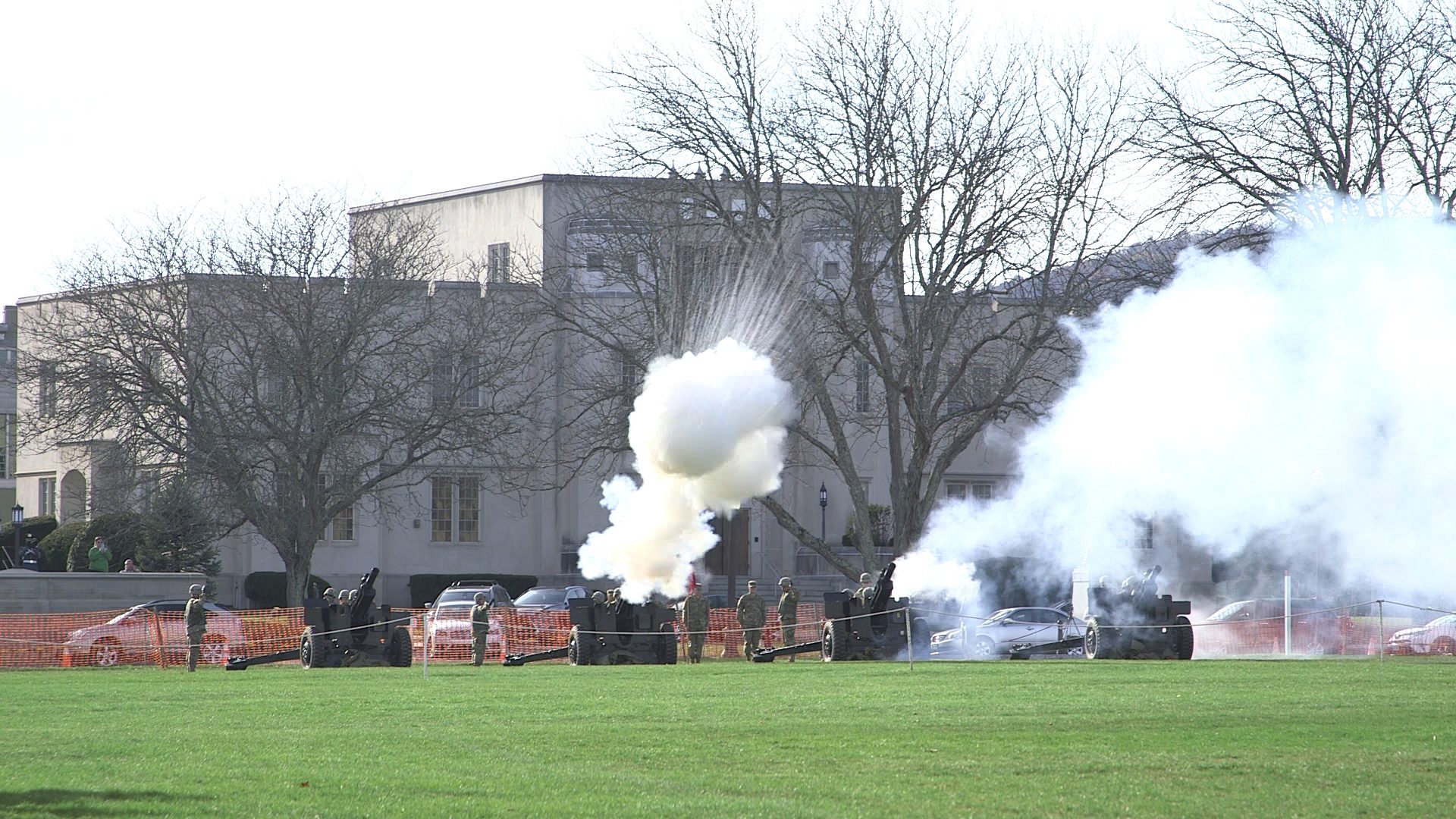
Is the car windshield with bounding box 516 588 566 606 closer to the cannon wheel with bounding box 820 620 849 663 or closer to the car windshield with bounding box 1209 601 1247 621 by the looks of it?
the cannon wheel with bounding box 820 620 849 663

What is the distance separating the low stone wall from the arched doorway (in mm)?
17426

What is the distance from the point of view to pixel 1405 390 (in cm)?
2664

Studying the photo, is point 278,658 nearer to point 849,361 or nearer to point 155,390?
point 155,390

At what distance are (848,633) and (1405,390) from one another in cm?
1078

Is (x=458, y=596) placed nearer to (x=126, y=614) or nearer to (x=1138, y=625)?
(x=126, y=614)

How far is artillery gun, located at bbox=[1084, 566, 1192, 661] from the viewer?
32031 mm

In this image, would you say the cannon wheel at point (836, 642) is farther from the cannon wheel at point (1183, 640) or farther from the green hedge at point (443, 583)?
the green hedge at point (443, 583)

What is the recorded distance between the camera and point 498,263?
5856 cm

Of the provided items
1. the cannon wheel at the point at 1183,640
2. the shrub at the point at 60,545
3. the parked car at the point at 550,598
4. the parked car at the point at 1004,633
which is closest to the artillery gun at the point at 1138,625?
the cannon wheel at the point at 1183,640

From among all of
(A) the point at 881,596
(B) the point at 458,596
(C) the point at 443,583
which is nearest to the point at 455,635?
(B) the point at 458,596

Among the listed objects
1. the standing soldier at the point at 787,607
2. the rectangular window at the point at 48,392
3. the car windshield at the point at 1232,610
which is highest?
the rectangular window at the point at 48,392

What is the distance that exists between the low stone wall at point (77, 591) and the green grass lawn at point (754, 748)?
614 inches

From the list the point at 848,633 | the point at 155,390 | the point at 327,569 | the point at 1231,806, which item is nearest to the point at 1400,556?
the point at 848,633

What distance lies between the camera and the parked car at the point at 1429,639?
114 ft
